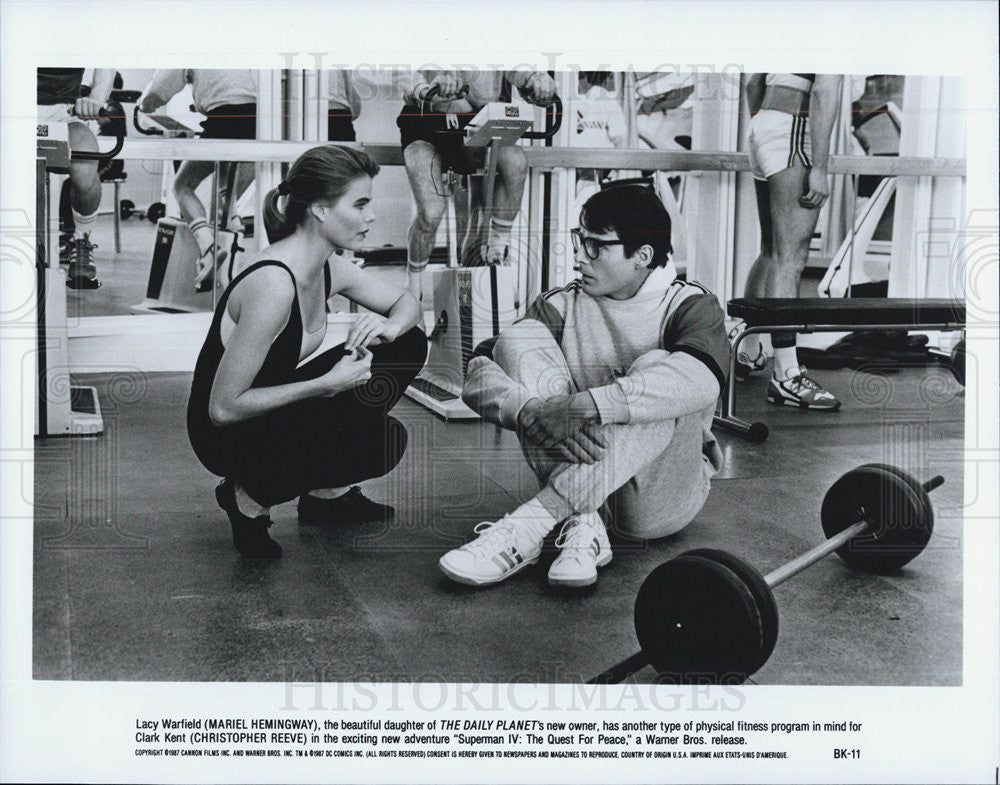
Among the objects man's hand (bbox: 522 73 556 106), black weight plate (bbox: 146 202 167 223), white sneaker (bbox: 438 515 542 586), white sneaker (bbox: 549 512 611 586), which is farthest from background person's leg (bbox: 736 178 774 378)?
black weight plate (bbox: 146 202 167 223)

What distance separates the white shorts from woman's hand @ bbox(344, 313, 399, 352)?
98 centimetres

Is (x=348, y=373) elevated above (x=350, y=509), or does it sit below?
above

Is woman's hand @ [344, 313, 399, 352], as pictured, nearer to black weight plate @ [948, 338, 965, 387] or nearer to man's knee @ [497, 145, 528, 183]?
man's knee @ [497, 145, 528, 183]

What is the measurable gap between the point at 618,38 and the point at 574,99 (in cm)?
19

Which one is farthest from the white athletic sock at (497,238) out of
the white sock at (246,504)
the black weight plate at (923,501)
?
the black weight plate at (923,501)

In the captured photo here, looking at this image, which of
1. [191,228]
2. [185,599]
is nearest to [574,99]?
[191,228]

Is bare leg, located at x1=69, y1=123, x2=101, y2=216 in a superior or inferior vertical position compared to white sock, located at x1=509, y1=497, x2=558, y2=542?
superior

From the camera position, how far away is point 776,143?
274 cm

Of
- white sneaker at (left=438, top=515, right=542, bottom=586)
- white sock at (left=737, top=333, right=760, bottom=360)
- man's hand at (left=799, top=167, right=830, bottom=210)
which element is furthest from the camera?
white sock at (left=737, top=333, right=760, bottom=360)

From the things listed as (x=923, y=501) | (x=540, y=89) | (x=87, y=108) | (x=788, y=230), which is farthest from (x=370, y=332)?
(x=923, y=501)

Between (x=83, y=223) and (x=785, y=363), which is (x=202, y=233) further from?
(x=785, y=363)

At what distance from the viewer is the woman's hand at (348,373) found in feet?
8.32

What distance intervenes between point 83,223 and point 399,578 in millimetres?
1104

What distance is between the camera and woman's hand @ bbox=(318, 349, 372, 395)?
2.54 m
